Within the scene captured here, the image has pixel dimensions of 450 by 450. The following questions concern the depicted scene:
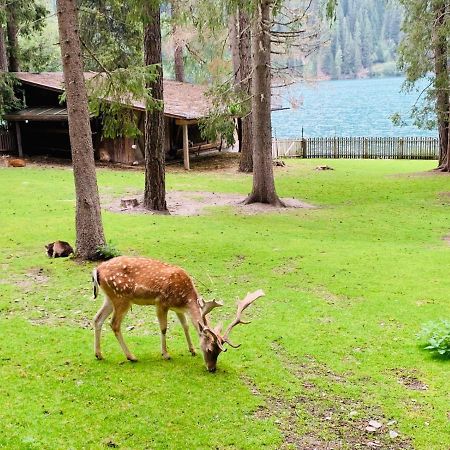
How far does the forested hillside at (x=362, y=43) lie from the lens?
13375 cm

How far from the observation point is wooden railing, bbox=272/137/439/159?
123 ft

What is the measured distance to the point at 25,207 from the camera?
18.0m

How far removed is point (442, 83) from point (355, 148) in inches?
564

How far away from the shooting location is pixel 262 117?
18.7 metres

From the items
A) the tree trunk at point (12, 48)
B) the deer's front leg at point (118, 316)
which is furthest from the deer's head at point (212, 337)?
the tree trunk at point (12, 48)

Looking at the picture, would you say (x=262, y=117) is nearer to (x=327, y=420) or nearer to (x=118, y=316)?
(x=118, y=316)

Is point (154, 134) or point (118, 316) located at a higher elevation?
Answer: point (154, 134)

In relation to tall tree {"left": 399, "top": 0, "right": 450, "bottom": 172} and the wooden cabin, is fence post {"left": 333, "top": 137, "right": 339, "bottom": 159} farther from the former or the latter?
tall tree {"left": 399, "top": 0, "right": 450, "bottom": 172}

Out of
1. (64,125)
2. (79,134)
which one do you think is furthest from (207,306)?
(64,125)

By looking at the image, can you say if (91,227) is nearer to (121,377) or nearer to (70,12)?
(70,12)

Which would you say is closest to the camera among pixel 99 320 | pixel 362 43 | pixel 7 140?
pixel 99 320

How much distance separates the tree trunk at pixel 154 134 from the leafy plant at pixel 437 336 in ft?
33.0

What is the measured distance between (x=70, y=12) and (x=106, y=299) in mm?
6038

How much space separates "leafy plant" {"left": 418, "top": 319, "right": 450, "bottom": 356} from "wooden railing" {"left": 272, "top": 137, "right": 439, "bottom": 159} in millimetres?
30610
